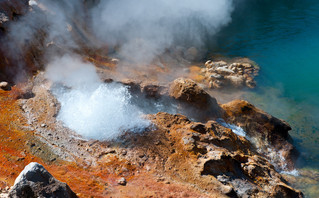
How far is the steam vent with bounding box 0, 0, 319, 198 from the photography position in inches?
166

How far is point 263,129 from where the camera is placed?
712 cm

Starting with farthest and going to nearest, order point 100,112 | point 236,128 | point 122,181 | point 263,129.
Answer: point 263,129
point 236,128
point 100,112
point 122,181

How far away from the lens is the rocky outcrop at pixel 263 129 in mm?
6949

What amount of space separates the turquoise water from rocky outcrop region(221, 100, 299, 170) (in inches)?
24.6

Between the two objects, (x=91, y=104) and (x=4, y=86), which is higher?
(x=91, y=104)

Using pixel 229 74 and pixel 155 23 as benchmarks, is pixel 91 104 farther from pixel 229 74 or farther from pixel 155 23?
pixel 155 23

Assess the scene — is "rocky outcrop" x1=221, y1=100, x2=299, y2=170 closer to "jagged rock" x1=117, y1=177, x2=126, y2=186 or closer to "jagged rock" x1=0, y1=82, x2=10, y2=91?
"jagged rock" x1=117, y1=177, x2=126, y2=186

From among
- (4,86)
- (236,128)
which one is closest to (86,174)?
(4,86)

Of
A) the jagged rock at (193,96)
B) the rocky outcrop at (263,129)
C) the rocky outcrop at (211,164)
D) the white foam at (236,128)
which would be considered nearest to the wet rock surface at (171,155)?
the rocky outcrop at (211,164)

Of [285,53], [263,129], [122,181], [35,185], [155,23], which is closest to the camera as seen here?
[35,185]

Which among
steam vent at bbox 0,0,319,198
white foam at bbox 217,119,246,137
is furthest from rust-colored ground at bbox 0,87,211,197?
white foam at bbox 217,119,246,137

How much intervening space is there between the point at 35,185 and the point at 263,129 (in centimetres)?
619

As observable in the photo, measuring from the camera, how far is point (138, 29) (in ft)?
39.2

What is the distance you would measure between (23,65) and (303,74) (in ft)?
35.9
